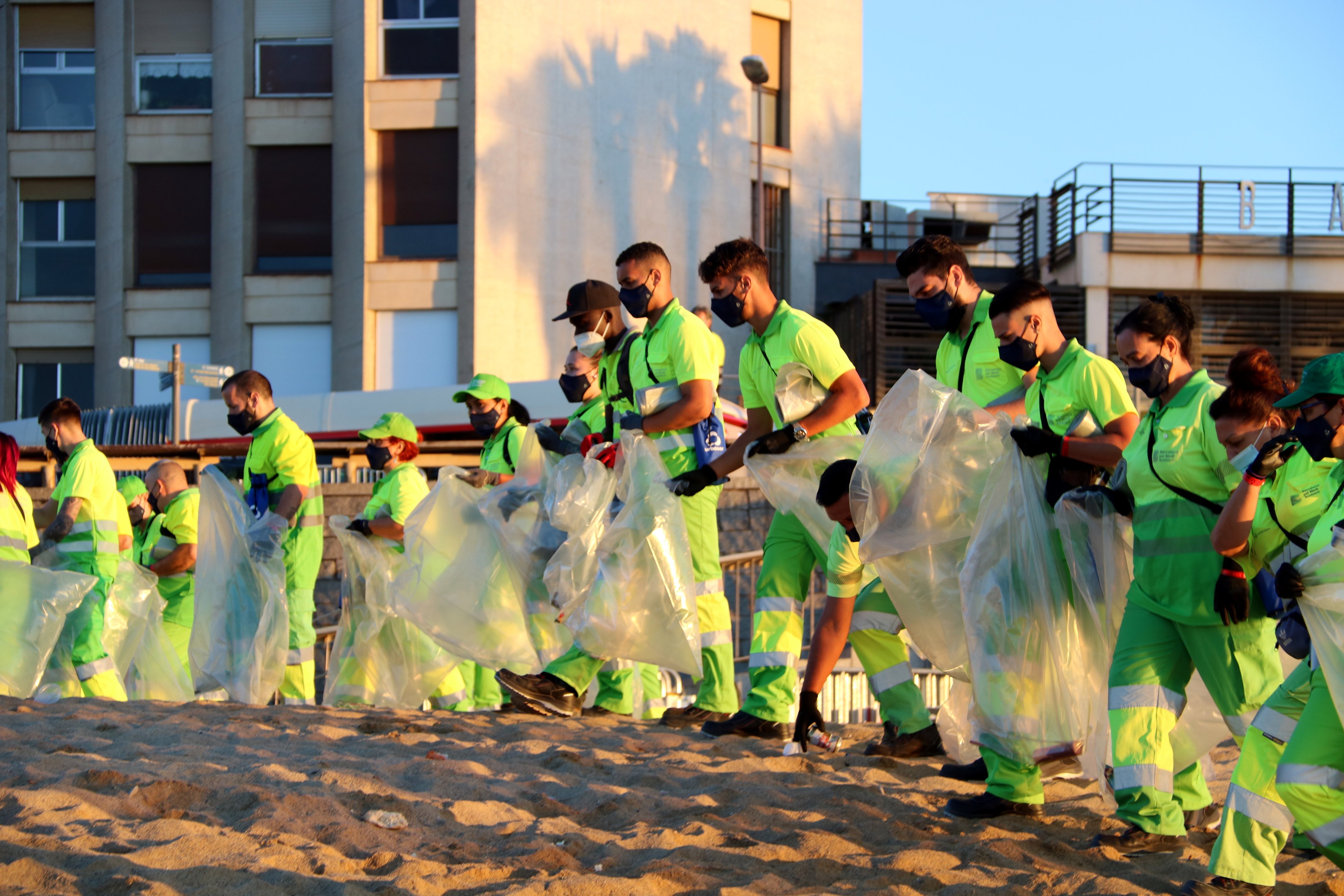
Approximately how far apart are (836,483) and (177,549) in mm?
5029

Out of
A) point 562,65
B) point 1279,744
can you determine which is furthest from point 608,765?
point 562,65

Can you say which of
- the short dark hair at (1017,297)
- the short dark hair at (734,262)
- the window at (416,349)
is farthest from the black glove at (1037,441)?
the window at (416,349)

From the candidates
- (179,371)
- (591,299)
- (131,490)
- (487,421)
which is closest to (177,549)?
(131,490)

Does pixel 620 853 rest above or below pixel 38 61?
below

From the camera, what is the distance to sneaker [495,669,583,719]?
596cm

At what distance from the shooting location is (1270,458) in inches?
148

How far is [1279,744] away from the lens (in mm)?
3658

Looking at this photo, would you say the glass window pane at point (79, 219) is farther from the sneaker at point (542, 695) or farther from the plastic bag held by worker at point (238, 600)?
the sneaker at point (542, 695)

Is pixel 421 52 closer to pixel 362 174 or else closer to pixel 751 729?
pixel 362 174

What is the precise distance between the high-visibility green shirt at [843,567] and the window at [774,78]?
2057 cm

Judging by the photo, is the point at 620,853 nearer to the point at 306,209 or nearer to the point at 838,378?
the point at 838,378

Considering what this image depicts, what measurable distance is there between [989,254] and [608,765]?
2331 centimetres

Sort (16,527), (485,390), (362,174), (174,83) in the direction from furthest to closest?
(174,83) → (362,174) → (485,390) → (16,527)

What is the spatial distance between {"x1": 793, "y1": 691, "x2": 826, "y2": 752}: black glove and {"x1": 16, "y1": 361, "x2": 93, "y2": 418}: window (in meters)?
21.3
